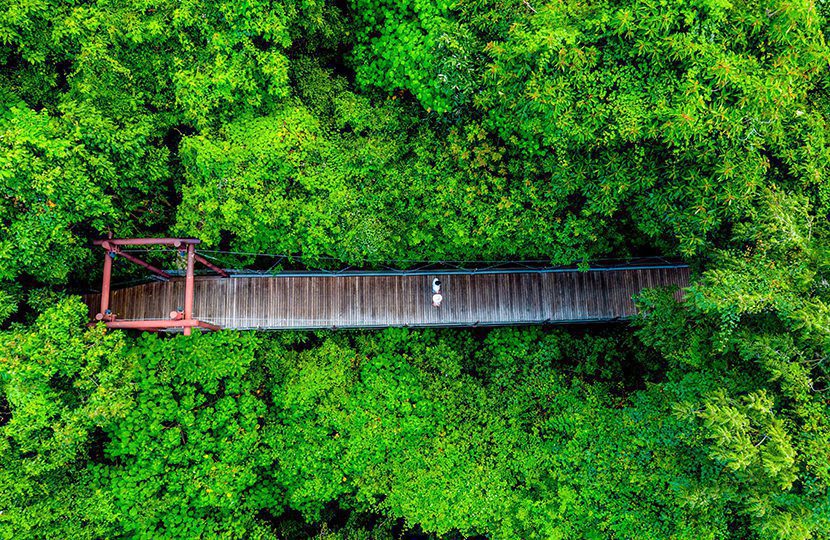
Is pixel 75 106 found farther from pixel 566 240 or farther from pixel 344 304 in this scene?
pixel 566 240

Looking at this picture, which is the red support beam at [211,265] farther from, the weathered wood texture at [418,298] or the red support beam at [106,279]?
the red support beam at [106,279]

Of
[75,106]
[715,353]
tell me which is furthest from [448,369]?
[75,106]

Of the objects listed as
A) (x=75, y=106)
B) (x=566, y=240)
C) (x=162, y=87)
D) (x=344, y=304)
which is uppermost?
(x=162, y=87)

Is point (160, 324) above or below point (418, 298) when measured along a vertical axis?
below

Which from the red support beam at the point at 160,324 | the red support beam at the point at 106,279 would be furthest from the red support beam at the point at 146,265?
the red support beam at the point at 160,324

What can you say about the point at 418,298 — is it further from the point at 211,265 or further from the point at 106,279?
the point at 106,279

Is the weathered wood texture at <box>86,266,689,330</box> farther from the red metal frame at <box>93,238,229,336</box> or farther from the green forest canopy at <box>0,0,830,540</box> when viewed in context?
the red metal frame at <box>93,238,229,336</box>

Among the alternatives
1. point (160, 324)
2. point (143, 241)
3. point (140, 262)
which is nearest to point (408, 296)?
point (160, 324)
